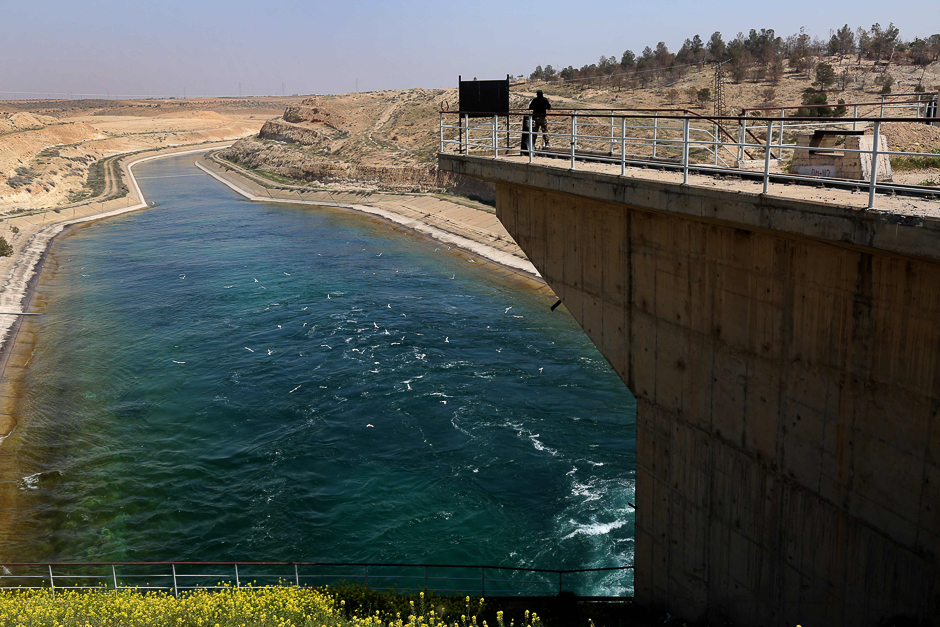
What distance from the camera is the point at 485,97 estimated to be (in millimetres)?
18422

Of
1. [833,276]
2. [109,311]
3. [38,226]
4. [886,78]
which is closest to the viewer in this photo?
[833,276]

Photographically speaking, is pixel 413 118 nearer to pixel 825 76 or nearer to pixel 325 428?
pixel 825 76

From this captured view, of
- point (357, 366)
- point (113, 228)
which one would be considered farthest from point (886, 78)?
point (113, 228)

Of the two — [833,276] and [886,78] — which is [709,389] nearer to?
[833,276]

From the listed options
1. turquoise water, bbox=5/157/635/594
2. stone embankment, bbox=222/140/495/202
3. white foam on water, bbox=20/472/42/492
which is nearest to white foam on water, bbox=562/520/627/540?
turquoise water, bbox=5/157/635/594

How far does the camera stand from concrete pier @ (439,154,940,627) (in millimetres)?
9070

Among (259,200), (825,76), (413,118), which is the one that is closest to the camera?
(825,76)

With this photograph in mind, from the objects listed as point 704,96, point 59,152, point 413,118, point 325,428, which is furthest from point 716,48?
point 59,152

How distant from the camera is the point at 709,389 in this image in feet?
39.2

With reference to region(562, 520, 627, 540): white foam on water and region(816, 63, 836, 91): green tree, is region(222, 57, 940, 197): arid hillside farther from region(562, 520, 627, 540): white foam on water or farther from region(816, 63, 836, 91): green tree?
region(562, 520, 627, 540): white foam on water

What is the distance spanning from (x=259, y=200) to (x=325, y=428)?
7948cm

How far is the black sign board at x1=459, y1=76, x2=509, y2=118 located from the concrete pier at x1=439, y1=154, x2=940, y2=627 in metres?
4.23

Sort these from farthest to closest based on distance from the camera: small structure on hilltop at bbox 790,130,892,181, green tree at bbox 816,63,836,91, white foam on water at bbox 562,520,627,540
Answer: green tree at bbox 816,63,836,91
white foam on water at bbox 562,520,627,540
small structure on hilltop at bbox 790,130,892,181

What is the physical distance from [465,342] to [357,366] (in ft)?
20.0
